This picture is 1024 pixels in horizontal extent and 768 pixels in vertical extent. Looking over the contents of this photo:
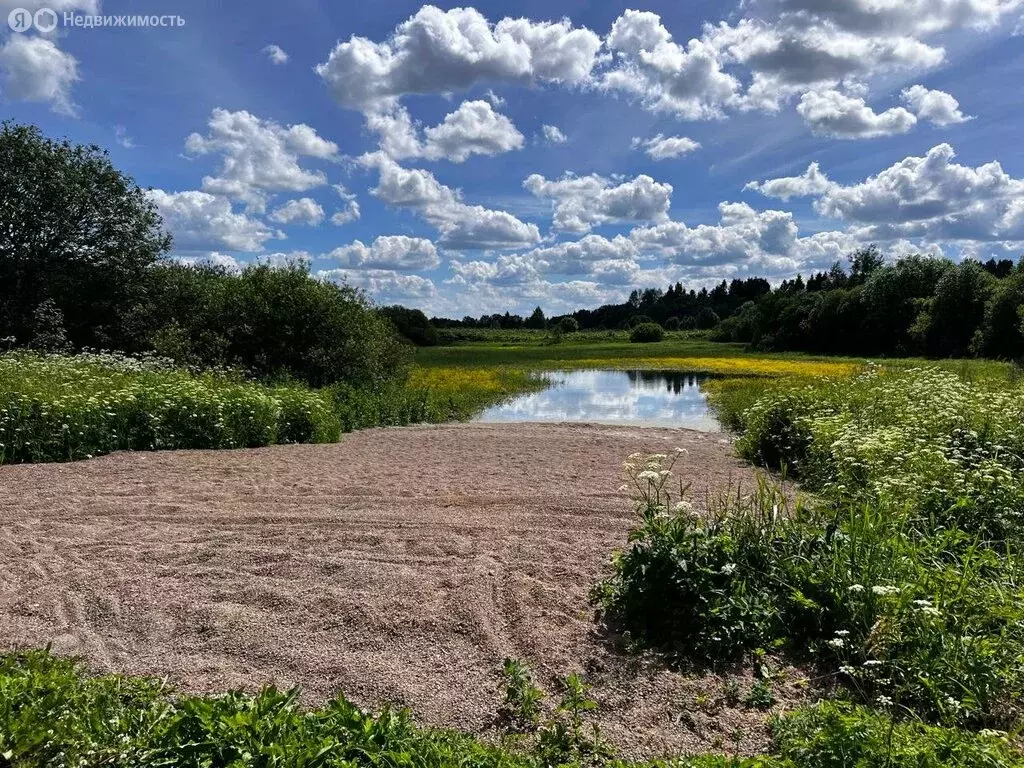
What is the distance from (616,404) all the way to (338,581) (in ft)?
69.9

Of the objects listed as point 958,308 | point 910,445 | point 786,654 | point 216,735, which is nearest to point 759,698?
point 786,654

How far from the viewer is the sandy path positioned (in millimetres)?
3980

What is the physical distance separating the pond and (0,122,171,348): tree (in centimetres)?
1721

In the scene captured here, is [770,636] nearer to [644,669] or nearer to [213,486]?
[644,669]

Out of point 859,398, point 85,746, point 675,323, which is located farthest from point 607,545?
point 675,323

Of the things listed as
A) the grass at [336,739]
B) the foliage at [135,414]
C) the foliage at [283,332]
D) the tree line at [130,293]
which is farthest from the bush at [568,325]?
the grass at [336,739]

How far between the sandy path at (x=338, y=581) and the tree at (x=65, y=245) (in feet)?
70.9

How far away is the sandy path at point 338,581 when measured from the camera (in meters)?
3.98

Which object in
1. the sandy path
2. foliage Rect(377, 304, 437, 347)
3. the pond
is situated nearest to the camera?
the sandy path

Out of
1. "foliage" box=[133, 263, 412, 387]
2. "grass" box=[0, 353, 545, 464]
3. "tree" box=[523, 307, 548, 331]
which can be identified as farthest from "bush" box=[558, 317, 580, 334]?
"grass" box=[0, 353, 545, 464]

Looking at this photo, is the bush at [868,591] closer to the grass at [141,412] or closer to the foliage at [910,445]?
the foliage at [910,445]

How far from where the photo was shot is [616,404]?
26.0 meters

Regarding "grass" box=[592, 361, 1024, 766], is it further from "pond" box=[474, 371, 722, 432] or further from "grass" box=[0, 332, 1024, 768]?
"pond" box=[474, 371, 722, 432]

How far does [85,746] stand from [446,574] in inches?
112
